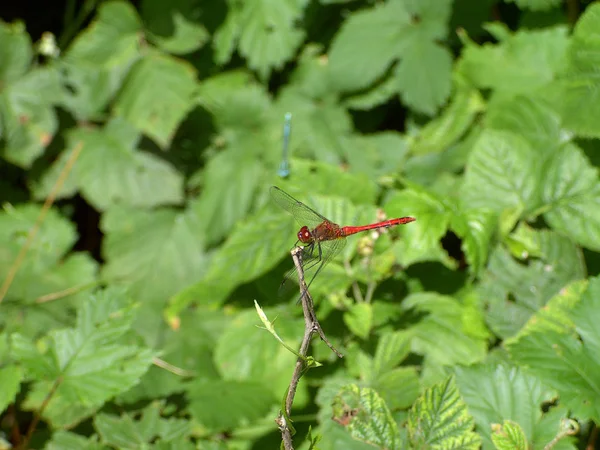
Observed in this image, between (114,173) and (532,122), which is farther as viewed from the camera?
(114,173)

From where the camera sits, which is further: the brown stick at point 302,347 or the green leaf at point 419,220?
the green leaf at point 419,220

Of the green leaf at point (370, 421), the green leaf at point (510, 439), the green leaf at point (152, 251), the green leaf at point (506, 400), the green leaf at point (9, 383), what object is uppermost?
the green leaf at point (510, 439)

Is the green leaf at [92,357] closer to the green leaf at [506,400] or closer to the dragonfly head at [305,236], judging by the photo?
the dragonfly head at [305,236]

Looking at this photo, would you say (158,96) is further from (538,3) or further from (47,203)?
(538,3)

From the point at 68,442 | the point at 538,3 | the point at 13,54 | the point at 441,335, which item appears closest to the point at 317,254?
the point at 441,335

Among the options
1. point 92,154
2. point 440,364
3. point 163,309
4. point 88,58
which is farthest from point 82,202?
point 440,364

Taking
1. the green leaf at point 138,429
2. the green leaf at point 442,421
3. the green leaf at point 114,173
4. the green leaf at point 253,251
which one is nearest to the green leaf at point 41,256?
the green leaf at point 114,173
